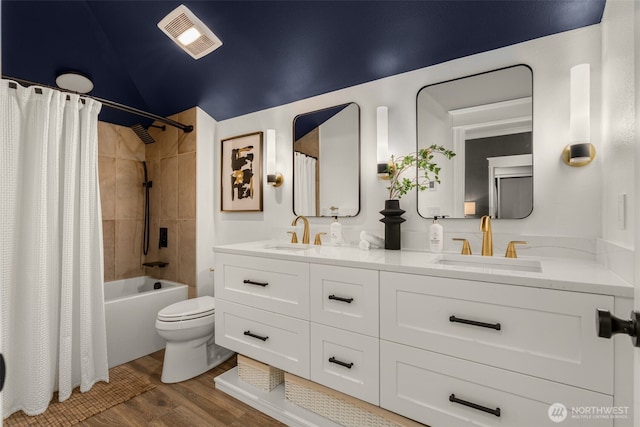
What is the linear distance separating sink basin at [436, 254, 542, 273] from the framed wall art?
58.7 inches

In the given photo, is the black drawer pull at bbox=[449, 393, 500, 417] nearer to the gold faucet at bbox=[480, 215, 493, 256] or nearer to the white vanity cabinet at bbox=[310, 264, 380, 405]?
the white vanity cabinet at bbox=[310, 264, 380, 405]

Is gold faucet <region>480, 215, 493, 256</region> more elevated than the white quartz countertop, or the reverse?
gold faucet <region>480, 215, 493, 256</region>

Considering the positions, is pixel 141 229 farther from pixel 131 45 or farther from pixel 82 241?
pixel 131 45

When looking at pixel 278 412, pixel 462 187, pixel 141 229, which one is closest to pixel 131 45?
pixel 141 229

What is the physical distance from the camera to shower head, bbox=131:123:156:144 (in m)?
3.02

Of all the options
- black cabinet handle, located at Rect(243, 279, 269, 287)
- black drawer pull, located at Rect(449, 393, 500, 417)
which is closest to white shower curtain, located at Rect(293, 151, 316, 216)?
black cabinet handle, located at Rect(243, 279, 269, 287)

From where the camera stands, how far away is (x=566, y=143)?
151 centimetres

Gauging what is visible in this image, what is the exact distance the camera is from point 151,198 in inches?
130

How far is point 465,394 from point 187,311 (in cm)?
173

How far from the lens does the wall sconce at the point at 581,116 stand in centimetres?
142

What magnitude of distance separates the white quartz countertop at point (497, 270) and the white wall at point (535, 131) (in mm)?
191

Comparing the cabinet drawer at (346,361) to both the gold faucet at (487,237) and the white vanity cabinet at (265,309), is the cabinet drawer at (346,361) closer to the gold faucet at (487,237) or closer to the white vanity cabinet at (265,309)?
the white vanity cabinet at (265,309)

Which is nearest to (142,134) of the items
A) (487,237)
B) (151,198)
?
→ (151,198)

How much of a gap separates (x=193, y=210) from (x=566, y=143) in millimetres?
2636
